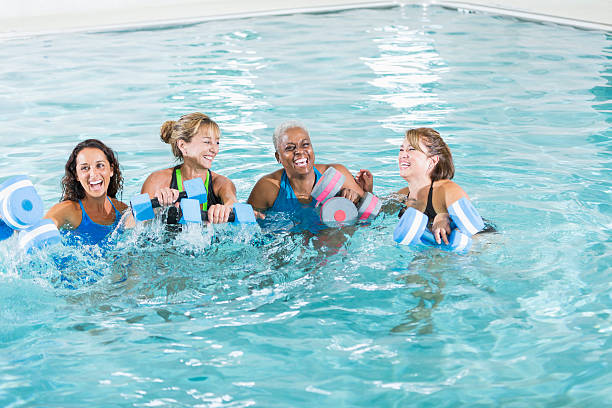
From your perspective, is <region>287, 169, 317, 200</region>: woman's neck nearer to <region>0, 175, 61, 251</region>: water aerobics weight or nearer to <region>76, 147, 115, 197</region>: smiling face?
<region>76, 147, 115, 197</region>: smiling face

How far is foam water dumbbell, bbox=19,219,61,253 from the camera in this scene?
4.14 m

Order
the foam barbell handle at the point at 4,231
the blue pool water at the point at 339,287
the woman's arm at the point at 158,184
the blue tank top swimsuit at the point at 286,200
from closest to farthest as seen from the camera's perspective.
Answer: the blue pool water at the point at 339,287, the foam barbell handle at the point at 4,231, the woman's arm at the point at 158,184, the blue tank top swimsuit at the point at 286,200

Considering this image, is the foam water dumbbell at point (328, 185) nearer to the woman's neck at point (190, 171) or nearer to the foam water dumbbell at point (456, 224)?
the woman's neck at point (190, 171)

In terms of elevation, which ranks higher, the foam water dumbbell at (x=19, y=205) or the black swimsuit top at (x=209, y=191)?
the foam water dumbbell at (x=19, y=205)

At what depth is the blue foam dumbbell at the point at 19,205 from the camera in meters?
4.10

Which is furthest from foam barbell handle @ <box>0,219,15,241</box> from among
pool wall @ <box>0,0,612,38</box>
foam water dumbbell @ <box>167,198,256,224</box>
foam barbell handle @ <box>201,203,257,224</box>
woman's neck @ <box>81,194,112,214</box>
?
pool wall @ <box>0,0,612,38</box>

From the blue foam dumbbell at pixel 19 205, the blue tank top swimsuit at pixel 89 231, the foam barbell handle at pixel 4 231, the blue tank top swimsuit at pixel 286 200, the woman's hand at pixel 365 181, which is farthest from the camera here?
the woman's hand at pixel 365 181

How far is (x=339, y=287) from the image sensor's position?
13.5 feet

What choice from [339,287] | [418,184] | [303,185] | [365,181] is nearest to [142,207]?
[303,185]

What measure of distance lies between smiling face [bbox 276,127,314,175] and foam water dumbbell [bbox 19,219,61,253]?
1638 millimetres

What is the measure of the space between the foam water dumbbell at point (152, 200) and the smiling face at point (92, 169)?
0.79 ft

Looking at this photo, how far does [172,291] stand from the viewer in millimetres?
4055

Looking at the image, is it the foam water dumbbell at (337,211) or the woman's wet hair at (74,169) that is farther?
the foam water dumbbell at (337,211)

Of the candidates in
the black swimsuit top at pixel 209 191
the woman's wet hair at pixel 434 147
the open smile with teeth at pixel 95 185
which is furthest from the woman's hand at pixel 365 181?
the open smile with teeth at pixel 95 185
